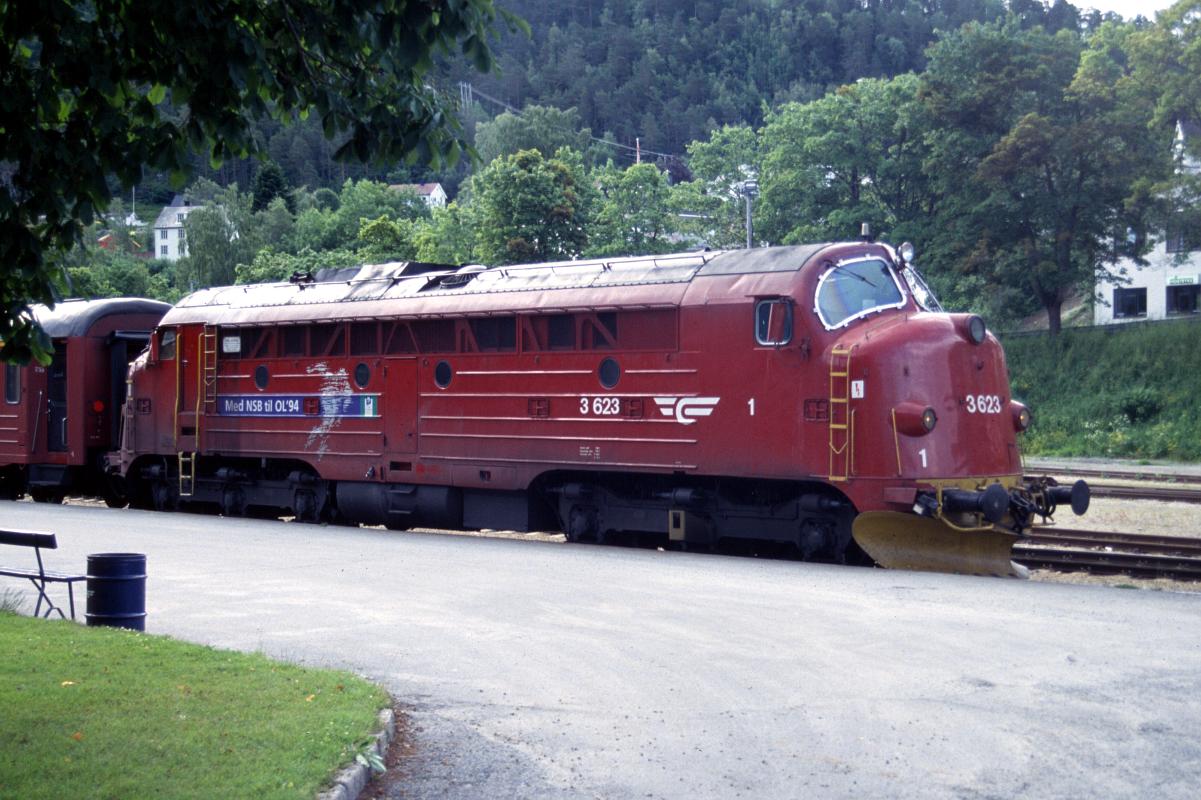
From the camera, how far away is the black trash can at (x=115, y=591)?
11.3m

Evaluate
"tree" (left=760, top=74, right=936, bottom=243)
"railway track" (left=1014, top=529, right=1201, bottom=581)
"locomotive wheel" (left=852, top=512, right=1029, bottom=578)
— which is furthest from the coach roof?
"tree" (left=760, top=74, right=936, bottom=243)

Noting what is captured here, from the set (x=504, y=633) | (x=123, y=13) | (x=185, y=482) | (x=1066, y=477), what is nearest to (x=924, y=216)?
(x=1066, y=477)

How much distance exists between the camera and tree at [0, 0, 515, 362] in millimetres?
7461

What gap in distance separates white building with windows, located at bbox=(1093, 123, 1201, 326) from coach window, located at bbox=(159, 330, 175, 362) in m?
37.7

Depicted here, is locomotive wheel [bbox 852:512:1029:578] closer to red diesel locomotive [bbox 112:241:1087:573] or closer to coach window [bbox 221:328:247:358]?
red diesel locomotive [bbox 112:241:1087:573]

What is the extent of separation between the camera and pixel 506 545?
17.9m

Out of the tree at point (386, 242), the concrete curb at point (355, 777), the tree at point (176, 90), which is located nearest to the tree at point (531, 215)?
the tree at point (386, 242)

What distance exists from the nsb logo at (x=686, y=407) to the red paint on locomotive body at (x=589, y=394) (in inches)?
1.1

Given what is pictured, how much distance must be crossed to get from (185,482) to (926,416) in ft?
44.9

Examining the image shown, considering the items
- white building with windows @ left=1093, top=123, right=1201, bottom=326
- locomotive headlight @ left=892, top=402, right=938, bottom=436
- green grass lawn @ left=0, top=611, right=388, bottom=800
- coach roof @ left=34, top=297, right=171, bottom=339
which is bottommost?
green grass lawn @ left=0, top=611, right=388, bottom=800

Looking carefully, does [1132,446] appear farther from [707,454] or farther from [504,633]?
[504,633]

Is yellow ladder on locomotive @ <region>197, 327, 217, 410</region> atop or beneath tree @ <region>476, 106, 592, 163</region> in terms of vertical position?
beneath

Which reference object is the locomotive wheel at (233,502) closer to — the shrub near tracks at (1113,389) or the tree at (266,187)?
the shrub near tracks at (1113,389)

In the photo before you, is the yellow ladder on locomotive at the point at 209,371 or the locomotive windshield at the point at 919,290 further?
the yellow ladder on locomotive at the point at 209,371
